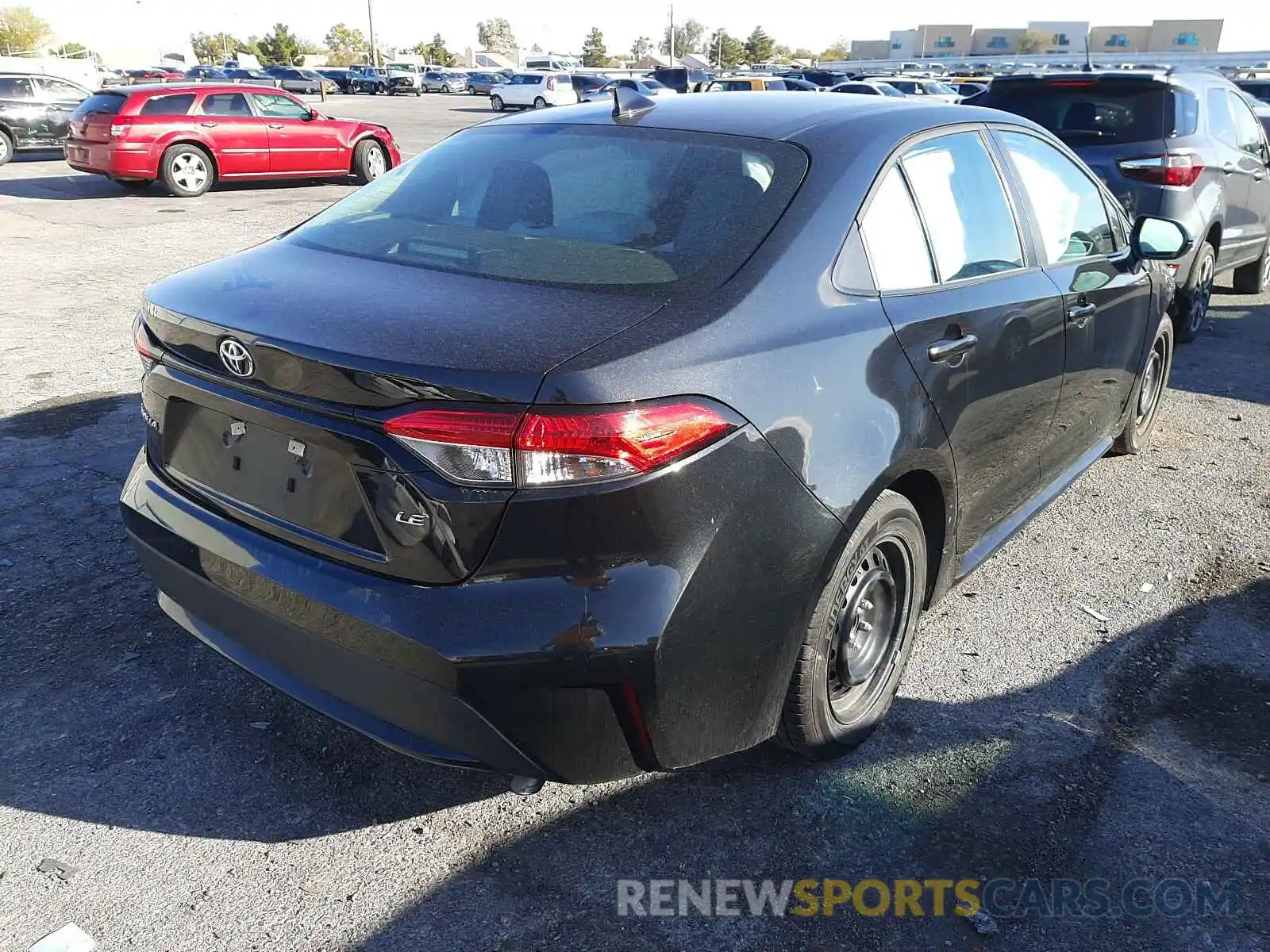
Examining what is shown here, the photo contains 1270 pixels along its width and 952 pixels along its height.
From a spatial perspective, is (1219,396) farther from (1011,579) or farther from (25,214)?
(25,214)

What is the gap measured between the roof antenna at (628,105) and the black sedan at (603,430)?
0.01 meters

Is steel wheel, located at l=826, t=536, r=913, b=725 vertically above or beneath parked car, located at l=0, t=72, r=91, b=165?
beneath

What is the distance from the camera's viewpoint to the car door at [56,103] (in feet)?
65.4

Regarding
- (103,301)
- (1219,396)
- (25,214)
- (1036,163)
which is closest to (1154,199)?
(1219,396)

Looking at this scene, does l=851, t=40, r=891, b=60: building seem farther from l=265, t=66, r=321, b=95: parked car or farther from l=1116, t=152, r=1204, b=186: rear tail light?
l=1116, t=152, r=1204, b=186: rear tail light

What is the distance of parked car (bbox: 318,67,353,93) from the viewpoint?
58188 mm

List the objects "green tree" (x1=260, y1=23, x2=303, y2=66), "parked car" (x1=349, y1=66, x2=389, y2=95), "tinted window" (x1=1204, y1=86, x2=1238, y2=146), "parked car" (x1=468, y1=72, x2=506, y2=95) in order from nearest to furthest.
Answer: "tinted window" (x1=1204, y1=86, x2=1238, y2=146) < "parked car" (x1=349, y1=66, x2=389, y2=95) < "parked car" (x1=468, y1=72, x2=506, y2=95) < "green tree" (x1=260, y1=23, x2=303, y2=66)

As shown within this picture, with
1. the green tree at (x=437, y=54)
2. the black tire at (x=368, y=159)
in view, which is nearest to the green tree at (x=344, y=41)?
the green tree at (x=437, y=54)

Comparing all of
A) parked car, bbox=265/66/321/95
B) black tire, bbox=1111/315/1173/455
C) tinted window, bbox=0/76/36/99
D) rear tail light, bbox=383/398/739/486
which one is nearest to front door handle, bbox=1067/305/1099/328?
black tire, bbox=1111/315/1173/455

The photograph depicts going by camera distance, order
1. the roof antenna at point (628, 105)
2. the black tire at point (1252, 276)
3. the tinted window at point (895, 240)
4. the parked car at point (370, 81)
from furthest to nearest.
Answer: the parked car at point (370, 81) → the black tire at point (1252, 276) → the roof antenna at point (628, 105) → the tinted window at point (895, 240)

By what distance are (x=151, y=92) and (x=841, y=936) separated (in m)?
15.7

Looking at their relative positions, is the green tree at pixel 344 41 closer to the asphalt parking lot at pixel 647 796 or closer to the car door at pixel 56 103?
the car door at pixel 56 103

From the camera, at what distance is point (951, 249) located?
3172 mm

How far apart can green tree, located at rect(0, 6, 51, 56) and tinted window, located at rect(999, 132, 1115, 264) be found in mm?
92832
